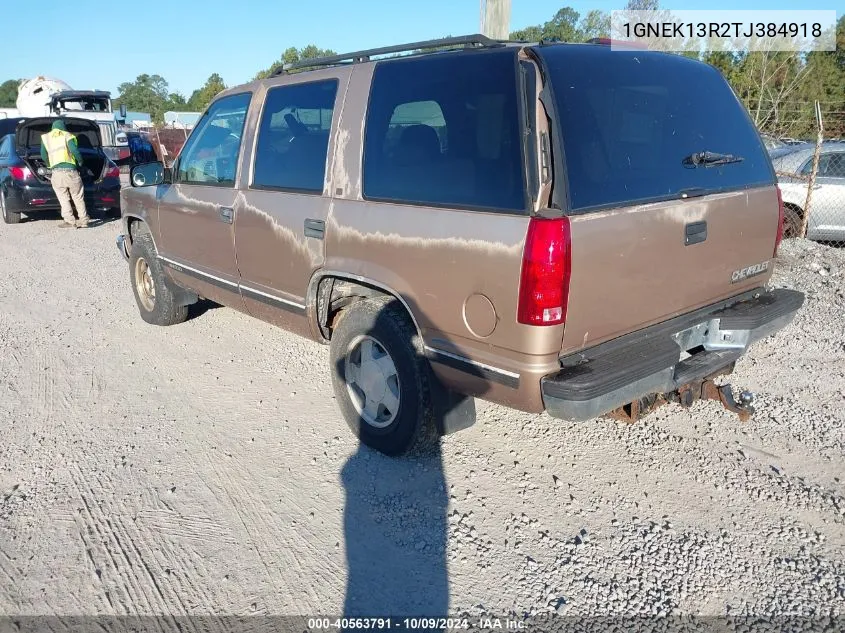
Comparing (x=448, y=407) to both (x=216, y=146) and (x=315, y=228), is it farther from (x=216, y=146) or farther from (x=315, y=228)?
(x=216, y=146)

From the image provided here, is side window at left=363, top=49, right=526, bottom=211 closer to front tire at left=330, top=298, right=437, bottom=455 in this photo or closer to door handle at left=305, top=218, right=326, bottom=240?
door handle at left=305, top=218, right=326, bottom=240

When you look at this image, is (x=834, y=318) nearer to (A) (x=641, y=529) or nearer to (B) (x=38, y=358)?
(A) (x=641, y=529)

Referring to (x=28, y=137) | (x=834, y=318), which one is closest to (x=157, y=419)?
(x=834, y=318)

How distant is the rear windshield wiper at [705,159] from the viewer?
3.21 metres

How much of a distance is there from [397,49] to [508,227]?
145cm

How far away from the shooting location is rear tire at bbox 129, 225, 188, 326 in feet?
18.7

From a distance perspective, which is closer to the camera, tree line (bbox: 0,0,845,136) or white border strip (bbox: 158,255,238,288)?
white border strip (bbox: 158,255,238,288)

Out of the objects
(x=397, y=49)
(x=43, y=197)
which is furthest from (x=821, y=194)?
(x=43, y=197)

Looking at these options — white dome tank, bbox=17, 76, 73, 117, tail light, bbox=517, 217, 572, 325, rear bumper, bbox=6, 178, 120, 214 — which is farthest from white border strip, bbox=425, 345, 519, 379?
white dome tank, bbox=17, 76, 73, 117

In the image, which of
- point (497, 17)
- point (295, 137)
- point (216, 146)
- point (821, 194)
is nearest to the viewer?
point (295, 137)

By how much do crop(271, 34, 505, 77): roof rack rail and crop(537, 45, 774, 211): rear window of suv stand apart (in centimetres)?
39

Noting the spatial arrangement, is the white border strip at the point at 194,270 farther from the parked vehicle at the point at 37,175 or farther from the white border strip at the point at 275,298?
the parked vehicle at the point at 37,175

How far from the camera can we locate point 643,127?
309 cm

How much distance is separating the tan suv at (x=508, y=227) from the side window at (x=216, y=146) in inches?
7.4
